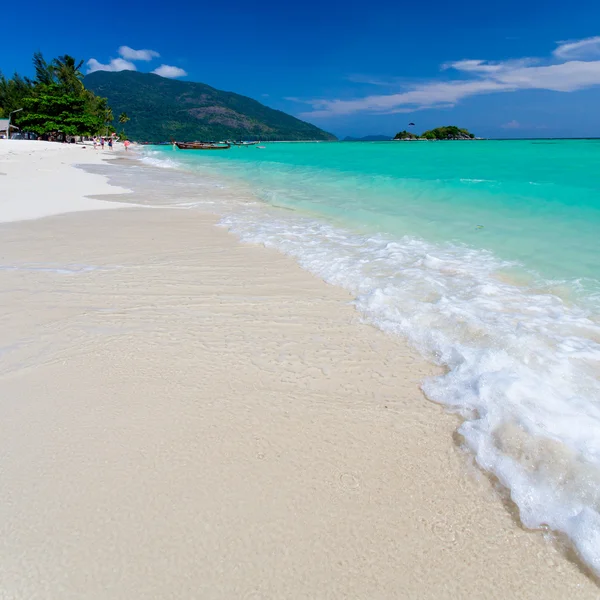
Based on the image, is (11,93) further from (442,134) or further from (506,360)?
(442,134)

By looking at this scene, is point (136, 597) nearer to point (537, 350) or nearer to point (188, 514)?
point (188, 514)

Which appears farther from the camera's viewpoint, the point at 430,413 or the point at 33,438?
the point at 430,413

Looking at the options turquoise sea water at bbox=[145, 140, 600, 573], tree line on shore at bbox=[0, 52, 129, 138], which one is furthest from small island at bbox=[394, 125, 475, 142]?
turquoise sea water at bbox=[145, 140, 600, 573]

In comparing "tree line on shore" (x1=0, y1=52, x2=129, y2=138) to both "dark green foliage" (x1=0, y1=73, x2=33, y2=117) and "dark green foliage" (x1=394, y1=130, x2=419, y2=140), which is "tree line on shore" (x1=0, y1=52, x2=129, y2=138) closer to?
"dark green foliage" (x1=0, y1=73, x2=33, y2=117)

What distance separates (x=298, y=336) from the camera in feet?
12.0

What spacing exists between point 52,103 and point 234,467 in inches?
2637

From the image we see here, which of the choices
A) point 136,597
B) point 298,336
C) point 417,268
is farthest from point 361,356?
point 417,268

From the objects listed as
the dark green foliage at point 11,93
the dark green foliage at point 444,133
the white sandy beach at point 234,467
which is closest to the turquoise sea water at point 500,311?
the white sandy beach at point 234,467

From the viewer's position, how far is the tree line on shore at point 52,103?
55.4 meters

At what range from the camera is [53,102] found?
2146 inches

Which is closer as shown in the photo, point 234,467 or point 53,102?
point 234,467

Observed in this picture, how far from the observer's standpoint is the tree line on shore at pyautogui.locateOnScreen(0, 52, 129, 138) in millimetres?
55438

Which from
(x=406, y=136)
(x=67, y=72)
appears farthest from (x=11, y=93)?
(x=406, y=136)

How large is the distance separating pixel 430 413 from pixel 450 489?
632 millimetres
